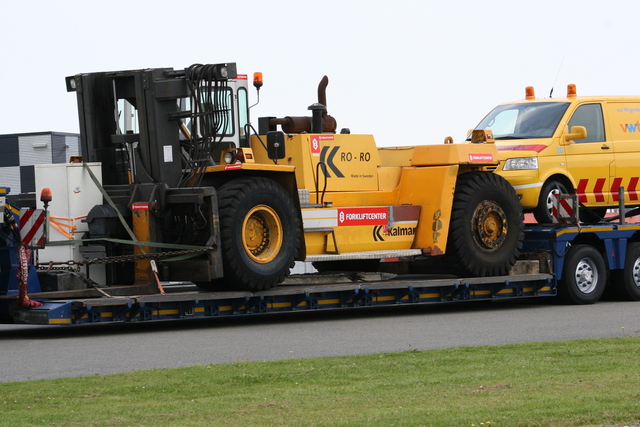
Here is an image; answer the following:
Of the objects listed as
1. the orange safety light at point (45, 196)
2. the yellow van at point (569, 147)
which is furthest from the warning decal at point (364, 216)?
the orange safety light at point (45, 196)

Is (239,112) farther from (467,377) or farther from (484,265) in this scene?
(467,377)

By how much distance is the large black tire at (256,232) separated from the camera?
13359mm

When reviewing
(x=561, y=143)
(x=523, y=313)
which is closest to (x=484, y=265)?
(x=523, y=313)

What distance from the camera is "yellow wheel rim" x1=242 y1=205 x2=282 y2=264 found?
13781 millimetres

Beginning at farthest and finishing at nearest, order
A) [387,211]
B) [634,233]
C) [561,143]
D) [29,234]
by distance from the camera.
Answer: [634,233] → [561,143] → [387,211] → [29,234]

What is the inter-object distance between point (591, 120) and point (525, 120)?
1.00 m

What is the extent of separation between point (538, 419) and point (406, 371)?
8.02 ft

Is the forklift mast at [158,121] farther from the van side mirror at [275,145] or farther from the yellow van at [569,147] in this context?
the yellow van at [569,147]

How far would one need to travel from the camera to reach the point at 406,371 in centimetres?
939

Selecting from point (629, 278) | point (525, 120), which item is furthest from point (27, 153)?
point (629, 278)

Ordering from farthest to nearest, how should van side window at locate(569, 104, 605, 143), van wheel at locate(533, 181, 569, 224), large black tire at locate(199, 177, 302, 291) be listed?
van side window at locate(569, 104, 605, 143) < van wheel at locate(533, 181, 569, 224) < large black tire at locate(199, 177, 302, 291)

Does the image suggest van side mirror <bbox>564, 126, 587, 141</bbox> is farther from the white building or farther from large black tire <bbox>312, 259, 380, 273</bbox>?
the white building

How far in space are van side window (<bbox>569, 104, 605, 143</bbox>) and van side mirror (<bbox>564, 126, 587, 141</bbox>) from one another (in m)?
0.48

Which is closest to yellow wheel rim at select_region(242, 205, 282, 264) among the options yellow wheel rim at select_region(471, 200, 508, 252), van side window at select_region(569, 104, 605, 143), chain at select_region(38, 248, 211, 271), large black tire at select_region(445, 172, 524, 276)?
chain at select_region(38, 248, 211, 271)
